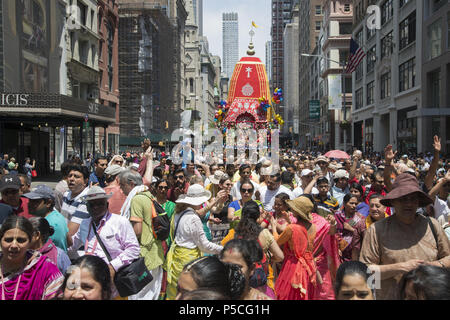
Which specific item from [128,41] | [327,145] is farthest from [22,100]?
[327,145]

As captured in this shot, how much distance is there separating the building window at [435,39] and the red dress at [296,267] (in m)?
25.1

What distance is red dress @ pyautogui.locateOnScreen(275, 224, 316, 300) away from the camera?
4902 millimetres

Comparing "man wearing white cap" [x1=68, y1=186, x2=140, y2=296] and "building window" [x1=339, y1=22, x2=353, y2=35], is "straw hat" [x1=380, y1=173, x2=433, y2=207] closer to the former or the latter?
Result: "man wearing white cap" [x1=68, y1=186, x2=140, y2=296]

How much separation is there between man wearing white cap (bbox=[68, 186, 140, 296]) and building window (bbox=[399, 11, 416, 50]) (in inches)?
1202

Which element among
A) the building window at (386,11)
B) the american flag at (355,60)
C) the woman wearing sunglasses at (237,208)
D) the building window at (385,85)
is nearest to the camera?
the woman wearing sunglasses at (237,208)

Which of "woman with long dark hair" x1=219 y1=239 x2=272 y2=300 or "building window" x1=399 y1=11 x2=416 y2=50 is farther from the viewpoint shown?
"building window" x1=399 y1=11 x2=416 y2=50

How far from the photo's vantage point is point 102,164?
27.9ft

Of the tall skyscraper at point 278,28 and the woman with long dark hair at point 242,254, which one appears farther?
the tall skyscraper at point 278,28

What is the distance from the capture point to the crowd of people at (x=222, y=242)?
3199 mm

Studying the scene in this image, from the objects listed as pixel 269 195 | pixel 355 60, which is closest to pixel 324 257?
pixel 269 195

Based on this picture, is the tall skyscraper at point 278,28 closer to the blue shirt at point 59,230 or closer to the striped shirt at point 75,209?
the striped shirt at point 75,209

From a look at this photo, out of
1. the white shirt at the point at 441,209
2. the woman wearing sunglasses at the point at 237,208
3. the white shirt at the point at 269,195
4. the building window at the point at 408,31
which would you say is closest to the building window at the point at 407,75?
the building window at the point at 408,31

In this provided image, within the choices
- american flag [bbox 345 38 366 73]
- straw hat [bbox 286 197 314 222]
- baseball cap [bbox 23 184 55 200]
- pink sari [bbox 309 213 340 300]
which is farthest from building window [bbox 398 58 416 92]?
baseball cap [bbox 23 184 55 200]
